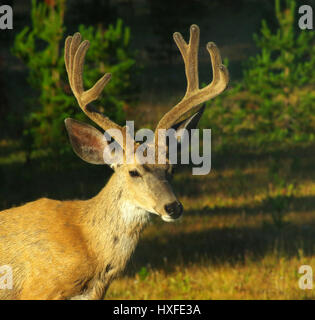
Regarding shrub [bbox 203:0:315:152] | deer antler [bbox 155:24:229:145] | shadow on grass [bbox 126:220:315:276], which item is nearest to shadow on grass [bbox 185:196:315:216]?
shadow on grass [bbox 126:220:315:276]

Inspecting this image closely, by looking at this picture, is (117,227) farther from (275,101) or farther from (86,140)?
(275,101)

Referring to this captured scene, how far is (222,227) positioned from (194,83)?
169 inches

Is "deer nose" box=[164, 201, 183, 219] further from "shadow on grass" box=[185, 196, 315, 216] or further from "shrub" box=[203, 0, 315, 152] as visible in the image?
"shrub" box=[203, 0, 315, 152]

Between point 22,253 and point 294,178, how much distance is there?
25.7 feet

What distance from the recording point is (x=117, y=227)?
473cm

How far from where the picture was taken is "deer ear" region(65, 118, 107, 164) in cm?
480

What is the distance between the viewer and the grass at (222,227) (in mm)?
6898

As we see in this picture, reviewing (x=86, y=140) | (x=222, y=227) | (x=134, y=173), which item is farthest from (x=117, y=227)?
(x=222, y=227)

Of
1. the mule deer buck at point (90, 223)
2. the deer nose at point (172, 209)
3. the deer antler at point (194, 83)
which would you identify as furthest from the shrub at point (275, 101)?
the deer nose at point (172, 209)

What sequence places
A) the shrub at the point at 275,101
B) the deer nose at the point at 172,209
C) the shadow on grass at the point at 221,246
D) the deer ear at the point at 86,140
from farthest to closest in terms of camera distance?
the shrub at the point at 275,101 < the shadow on grass at the point at 221,246 < the deer ear at the point at 86,140 < the deer nose at the point at 172,209

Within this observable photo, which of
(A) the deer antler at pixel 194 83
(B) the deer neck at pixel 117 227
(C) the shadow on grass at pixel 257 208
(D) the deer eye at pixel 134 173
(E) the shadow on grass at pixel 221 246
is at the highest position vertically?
(A) the deer antler at pixel 194 83

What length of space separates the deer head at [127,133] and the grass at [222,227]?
2.19 ft

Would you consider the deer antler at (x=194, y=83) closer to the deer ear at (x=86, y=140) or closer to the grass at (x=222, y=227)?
the deer ear at (x=86, y=140)
